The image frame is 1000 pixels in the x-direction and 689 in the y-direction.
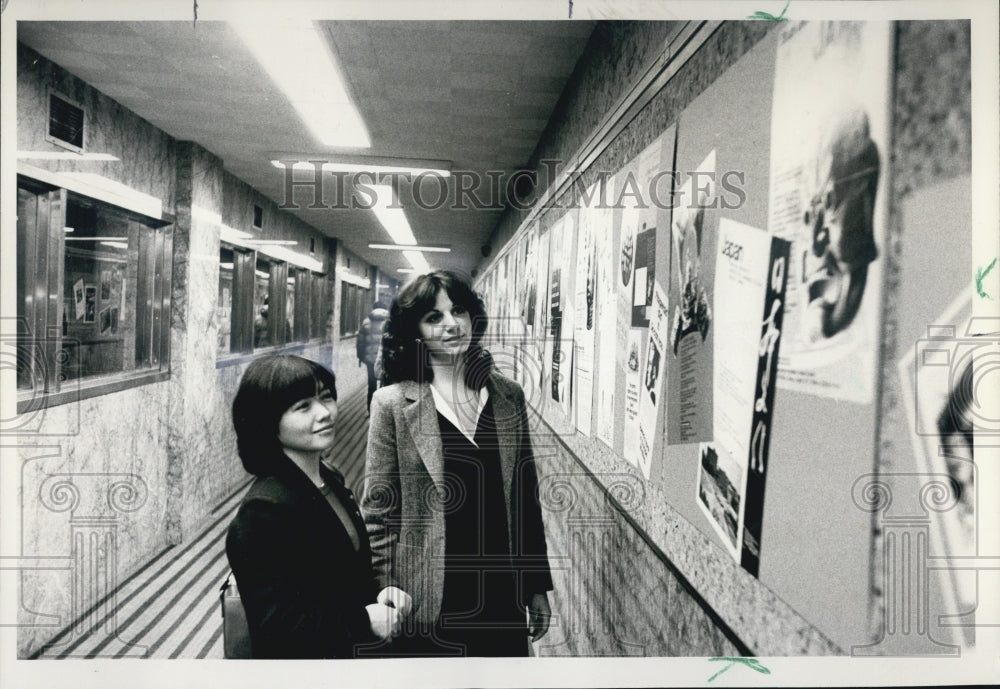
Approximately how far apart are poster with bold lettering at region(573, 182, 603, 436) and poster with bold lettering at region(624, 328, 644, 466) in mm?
172

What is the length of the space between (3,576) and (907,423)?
211cm

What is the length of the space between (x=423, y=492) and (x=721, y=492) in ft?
2.58

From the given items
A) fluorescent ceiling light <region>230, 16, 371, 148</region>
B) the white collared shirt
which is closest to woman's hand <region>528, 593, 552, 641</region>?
the white collared shirt

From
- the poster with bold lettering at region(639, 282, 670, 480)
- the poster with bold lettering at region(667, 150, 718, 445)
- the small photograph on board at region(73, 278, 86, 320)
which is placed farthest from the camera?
the small photograph on board at region(73, 278, 86, 320)

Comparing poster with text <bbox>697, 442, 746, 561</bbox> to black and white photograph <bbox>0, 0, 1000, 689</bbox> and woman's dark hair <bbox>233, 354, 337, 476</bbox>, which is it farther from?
woman's dark hair <bbox>233, 354, 337, 476</bbox>

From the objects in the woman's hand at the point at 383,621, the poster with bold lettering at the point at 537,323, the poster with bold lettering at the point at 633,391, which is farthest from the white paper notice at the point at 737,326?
the woman's hand at the point at 383,621


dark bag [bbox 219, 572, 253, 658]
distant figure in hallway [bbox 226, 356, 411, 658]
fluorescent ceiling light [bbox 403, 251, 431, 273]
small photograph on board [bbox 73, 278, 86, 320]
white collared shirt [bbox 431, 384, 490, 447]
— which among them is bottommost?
dark bag [bbox 219, 572, 253, 658]

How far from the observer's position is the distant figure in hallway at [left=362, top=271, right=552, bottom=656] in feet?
5.56

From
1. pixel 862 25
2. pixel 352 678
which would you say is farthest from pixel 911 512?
pixel 352 678

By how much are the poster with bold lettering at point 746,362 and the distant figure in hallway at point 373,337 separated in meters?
0.87

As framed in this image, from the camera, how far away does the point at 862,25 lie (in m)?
1.07

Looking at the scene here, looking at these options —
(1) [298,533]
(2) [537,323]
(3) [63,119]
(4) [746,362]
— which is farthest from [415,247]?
(3) [63,119]

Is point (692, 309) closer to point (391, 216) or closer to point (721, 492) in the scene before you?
point (721, 492)

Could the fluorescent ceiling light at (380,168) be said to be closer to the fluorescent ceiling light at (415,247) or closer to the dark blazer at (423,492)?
the fluorescent ceiling light at (415,247)
